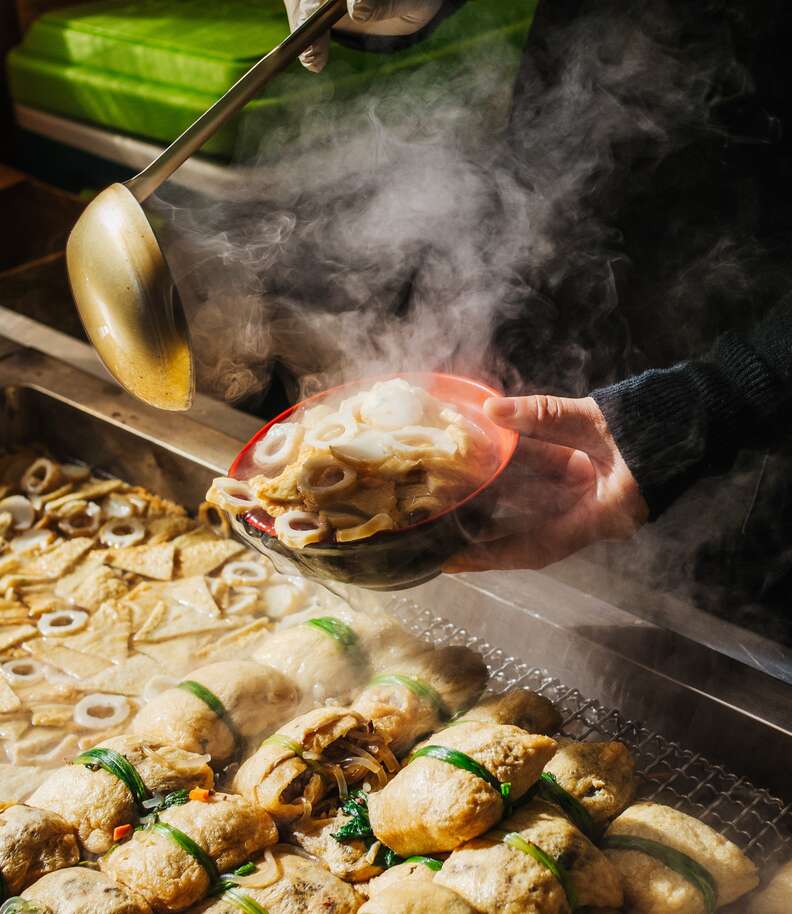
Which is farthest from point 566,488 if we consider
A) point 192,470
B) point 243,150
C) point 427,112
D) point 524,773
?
point 243,150

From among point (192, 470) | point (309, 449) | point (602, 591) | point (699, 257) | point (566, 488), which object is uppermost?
point (699, 257)

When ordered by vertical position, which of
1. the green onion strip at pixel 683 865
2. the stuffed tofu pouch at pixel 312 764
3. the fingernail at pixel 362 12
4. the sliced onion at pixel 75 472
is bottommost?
the sliced onion at pixel 75 472

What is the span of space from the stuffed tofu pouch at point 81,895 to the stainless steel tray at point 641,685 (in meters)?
1.27

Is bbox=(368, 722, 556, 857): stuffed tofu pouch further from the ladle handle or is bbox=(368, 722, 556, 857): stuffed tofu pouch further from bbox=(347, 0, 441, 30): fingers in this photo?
bbox=(347, 0, 441, 30): fingers

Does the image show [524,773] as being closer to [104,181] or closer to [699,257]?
[699,257]

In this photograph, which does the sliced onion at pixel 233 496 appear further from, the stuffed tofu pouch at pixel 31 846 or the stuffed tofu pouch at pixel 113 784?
the stuffed tofu pouch at pixel 31 846

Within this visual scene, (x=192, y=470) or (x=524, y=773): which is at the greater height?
(x=524, y=773)

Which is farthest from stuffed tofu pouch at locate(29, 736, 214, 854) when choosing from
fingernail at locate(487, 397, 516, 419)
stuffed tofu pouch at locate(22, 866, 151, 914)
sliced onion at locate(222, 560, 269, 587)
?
fingernail at locate(487, 397, 516, 419)

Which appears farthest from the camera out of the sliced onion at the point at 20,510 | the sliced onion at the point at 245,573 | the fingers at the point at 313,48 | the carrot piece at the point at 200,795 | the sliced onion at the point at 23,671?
the sliced onion at the point at 20,510

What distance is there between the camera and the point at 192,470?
3797 millimetres

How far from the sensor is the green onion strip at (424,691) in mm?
2760

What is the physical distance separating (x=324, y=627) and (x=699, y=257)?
213 centimetres

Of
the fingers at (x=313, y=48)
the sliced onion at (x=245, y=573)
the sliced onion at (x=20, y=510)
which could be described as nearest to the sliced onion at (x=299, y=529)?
the sliced onion at (x=245, y=573)

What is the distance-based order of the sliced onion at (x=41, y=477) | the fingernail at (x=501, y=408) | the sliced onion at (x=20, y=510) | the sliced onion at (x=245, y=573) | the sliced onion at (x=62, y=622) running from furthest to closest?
1. the sliced onion at (x=41, y=477)
2. the sliced onion at (x=20, y=510)
3. the sliced onion at (x=245, y=573)
4. the sliced onion at (x=62, y=622)
5. the fingernail at (x=501, y=408)
